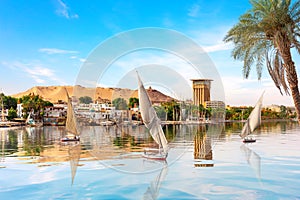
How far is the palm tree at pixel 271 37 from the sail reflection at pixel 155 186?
5263mm

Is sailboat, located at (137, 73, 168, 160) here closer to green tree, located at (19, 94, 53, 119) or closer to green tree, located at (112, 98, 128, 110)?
green tree, located at (112, 98, 128, 110)

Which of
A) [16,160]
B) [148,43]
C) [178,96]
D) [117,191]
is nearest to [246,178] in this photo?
[178,96]

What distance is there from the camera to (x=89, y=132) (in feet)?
47.7

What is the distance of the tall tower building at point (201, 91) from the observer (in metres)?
12.7

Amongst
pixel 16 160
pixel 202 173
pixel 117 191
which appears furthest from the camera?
pixel 16 160

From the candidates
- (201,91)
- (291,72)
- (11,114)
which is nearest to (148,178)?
(201,91)

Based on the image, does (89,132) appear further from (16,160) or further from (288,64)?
(288,64)

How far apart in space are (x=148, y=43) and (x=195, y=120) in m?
5.53

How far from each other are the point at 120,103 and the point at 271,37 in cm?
644

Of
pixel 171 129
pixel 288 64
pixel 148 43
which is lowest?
pixel 171 129

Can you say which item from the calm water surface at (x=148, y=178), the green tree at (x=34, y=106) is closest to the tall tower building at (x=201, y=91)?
the calm water surface at (x=148, y=178)

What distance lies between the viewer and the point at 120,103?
13805mm

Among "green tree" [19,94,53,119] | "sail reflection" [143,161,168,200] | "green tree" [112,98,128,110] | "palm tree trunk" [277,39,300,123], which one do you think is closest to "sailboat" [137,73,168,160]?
"green tree" [112,98,128,110]

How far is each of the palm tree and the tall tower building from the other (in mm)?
1708
